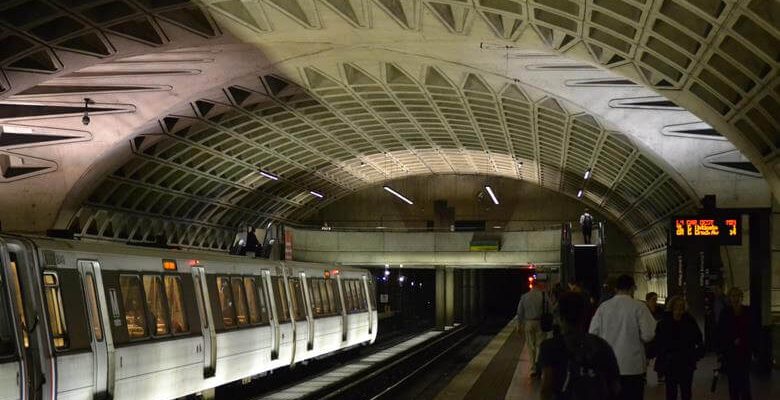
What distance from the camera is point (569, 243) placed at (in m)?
45.6

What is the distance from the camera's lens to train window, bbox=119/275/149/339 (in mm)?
15570

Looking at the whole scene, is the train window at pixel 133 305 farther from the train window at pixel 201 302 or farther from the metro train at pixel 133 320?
the train window at pixel 201 302

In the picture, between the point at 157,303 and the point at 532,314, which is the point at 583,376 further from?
the point at 532,314

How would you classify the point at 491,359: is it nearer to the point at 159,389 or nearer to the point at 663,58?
the point at 663,58

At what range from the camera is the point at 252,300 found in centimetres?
2302

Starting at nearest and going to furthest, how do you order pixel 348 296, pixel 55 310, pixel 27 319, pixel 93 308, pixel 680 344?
pixel 27 319, pixel 55 310, pixel 93 308, pixel 680 344, pixel 348 296

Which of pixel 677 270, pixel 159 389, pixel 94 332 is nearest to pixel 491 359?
pixel 677 270

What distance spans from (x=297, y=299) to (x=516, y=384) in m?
6.91

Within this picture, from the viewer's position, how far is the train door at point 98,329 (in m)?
14.1

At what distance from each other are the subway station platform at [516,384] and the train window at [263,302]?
4.24 metres

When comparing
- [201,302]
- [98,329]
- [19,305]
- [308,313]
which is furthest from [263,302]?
[19,305]

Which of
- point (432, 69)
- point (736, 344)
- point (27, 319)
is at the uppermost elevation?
point (432, 69)

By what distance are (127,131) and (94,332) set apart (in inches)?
1380

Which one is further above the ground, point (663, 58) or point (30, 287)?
point (663, 58)
